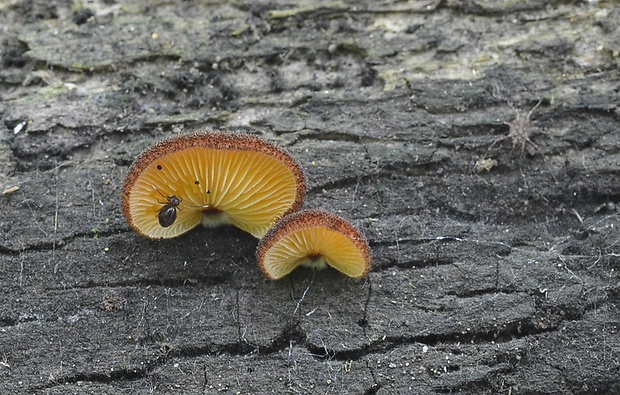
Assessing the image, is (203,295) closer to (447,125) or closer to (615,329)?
(447,125)

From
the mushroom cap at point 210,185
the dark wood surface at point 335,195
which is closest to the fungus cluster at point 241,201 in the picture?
the mushroom cap at point 210,185

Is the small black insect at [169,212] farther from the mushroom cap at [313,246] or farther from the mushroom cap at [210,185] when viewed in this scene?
the mushroom cap at [313,246]

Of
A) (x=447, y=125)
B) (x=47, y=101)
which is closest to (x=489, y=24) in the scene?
(x=447, y=125)

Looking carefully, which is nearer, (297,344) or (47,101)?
(297,344)

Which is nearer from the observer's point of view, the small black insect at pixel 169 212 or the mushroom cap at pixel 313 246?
the mushroom cap at pixel 313 246

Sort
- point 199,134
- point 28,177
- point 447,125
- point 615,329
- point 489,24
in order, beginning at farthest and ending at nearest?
point 489,24, point 447,125, point 28,177, point 615,329, point 199,134
